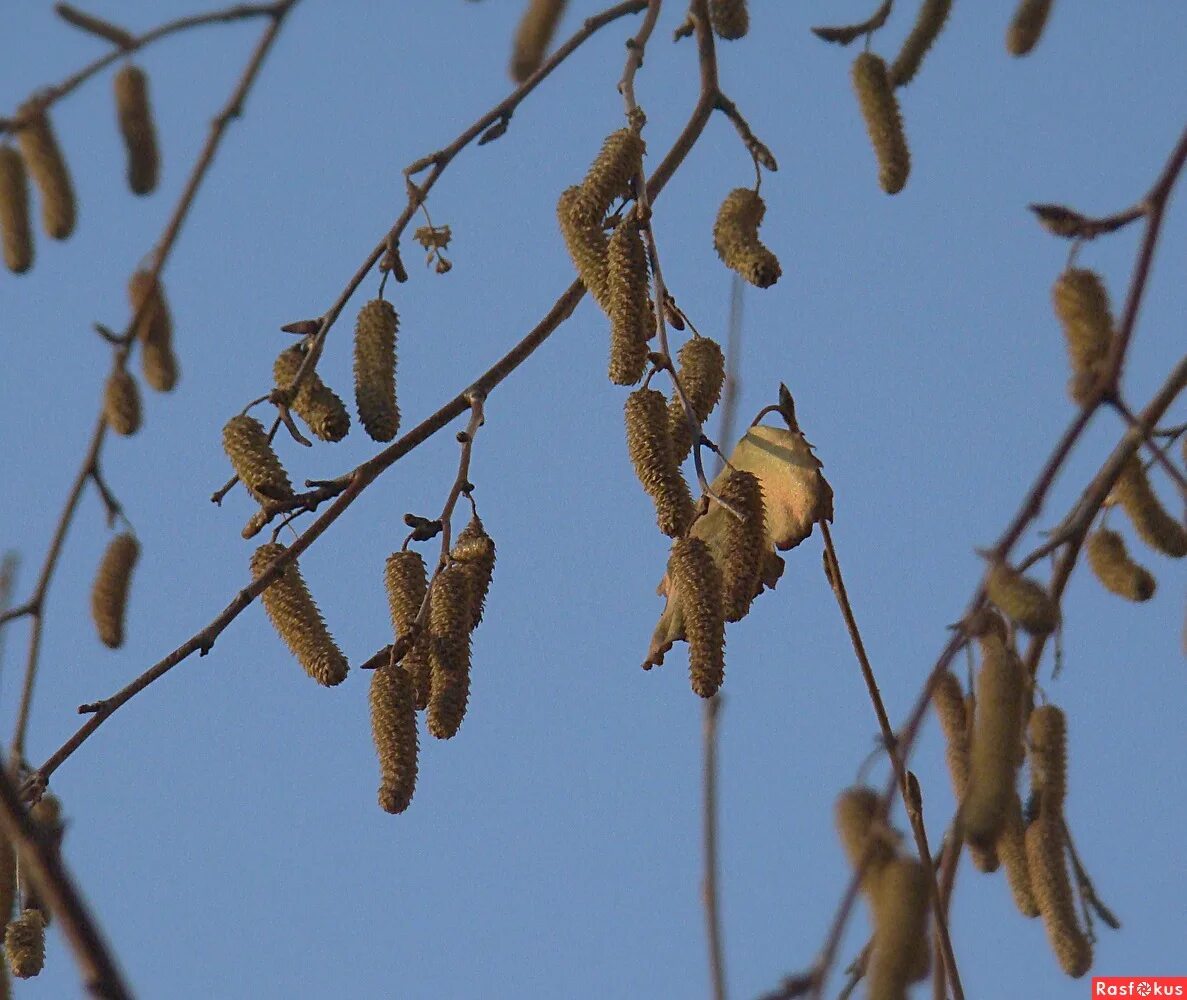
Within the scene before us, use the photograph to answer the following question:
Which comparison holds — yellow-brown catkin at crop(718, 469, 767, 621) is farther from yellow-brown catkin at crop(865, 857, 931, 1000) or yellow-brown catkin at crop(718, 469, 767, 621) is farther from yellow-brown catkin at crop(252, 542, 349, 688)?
yellow-brown catkin at crop(865, 857, 931, 1000)

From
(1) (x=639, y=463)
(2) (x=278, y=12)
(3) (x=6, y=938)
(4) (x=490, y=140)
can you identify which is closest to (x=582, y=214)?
(4) (x=490, y=140)

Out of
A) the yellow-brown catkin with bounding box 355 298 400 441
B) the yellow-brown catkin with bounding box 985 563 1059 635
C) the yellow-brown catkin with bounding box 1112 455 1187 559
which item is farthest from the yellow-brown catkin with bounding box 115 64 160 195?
the yellow-brown catkin with bounding box 1112 455 1187 559

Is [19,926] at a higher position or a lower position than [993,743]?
higher

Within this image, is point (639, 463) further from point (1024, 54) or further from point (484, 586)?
point (1024, 54)

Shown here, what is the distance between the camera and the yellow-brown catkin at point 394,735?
2.71 meters

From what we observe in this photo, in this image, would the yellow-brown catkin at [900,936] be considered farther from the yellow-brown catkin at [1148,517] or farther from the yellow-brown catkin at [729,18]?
the yellow-brown catkin at [729,18]

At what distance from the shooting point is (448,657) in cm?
274

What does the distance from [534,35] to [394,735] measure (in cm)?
94

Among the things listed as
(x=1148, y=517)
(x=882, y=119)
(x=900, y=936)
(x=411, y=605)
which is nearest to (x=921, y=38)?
(x=882, y=119)

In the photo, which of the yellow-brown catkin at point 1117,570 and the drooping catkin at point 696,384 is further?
the yellow-brown catkin at point 1117,570

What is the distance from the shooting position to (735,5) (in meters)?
3.54

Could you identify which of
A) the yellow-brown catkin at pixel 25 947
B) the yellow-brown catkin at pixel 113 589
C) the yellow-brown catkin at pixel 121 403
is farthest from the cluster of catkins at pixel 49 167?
the yellow-brown catkin at pixel 25 947

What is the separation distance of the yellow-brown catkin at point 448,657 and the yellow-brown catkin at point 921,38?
40.9 inches

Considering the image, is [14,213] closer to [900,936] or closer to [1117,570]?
[1117,570]
